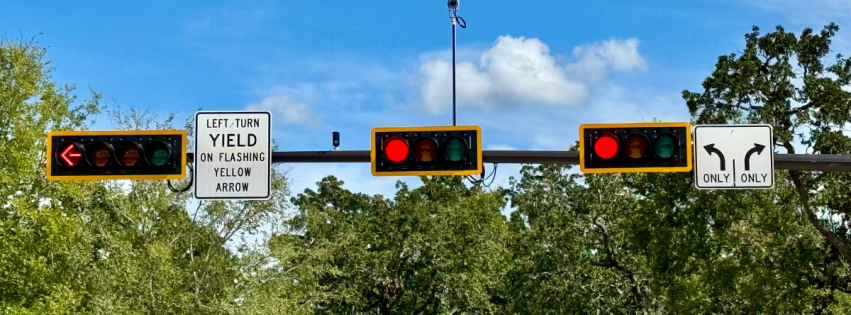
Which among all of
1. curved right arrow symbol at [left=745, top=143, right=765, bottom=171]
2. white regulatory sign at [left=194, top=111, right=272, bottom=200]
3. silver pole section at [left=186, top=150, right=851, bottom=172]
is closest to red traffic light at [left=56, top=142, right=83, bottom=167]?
white regulatory sign at [left=194, top=111, right=272, bottom=200]

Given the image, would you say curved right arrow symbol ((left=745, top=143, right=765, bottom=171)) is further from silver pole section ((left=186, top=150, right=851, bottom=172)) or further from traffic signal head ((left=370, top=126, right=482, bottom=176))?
traffic signal head ((left=370, top=126, right=482, bottom=176))

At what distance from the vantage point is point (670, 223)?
93.7ft

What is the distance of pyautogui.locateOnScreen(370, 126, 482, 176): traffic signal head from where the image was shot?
10.6 meters

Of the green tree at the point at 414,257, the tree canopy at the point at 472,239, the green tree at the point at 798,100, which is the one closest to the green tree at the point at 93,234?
the tree canopy at the point at 472,239

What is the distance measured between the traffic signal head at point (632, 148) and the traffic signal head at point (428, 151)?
46.0 inches

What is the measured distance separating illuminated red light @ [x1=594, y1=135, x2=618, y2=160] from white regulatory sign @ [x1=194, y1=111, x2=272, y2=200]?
3.71 metres

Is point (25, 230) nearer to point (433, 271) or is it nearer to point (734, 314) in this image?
point (433, 271)

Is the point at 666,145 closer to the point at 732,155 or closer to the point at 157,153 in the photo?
the point at 732,155

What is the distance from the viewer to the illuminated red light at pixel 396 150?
10.6 m

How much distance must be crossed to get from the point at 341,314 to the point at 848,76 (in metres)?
25.2

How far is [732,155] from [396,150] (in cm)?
378

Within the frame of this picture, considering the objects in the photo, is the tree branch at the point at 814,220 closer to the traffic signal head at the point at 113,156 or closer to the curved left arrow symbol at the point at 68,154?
the traffic signal head at the point at 113,156

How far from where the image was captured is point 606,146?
10578 mm

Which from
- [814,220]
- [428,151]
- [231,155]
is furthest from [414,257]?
[428,151]
